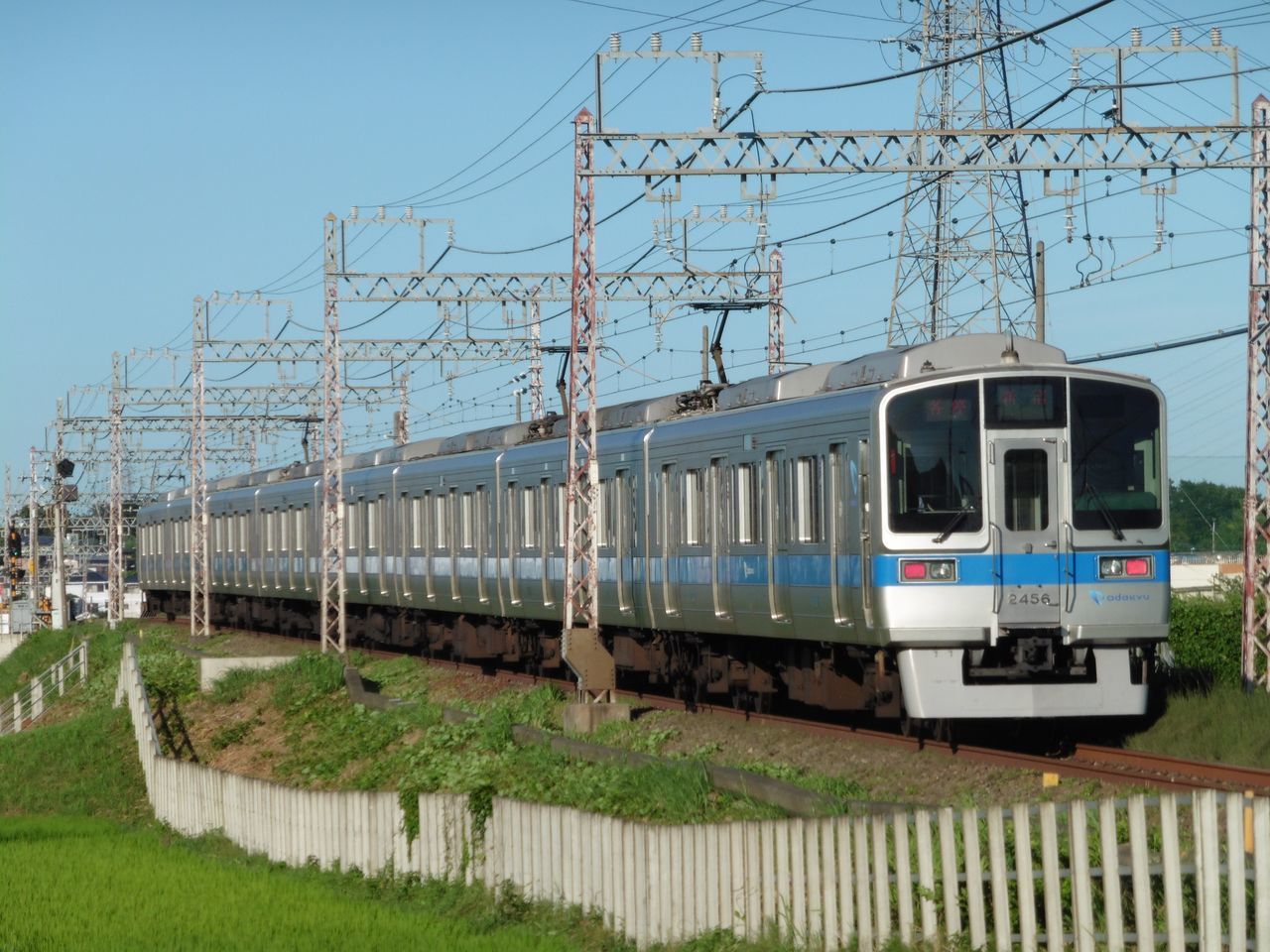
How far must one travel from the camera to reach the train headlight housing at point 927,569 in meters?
15.1

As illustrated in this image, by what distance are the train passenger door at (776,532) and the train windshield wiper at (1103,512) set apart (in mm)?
2979

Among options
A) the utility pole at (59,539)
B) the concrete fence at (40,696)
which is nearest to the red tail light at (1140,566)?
the concrete fence at (40,696)

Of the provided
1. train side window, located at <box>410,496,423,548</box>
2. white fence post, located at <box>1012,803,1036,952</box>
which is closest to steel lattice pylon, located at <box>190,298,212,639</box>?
train side window, located at <box>410,496,423,548</box>

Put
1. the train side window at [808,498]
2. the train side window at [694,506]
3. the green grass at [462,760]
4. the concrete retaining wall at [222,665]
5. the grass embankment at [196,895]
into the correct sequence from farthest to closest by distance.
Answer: the concrete retaining wall at [222,665] → the train side window at [694,506] → the train side window at [808,498] → the green grass at [462,760] → the grass embankment at [196,895]

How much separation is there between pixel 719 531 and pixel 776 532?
61.5 inches

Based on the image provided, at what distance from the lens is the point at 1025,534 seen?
599 inches

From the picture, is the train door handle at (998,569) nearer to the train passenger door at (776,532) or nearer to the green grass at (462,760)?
the train passenger door at (776,532)

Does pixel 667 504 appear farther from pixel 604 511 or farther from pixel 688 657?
pixel 604 511

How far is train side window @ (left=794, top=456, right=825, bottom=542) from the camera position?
16688mm

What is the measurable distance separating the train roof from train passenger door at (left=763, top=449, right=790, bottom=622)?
772 mm

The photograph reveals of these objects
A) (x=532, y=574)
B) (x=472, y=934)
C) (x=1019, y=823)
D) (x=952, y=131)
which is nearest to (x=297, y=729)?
(x=532, y=574)

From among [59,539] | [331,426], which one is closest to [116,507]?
→ [59,539]

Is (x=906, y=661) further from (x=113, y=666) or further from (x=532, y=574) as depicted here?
(x=113, y=666)

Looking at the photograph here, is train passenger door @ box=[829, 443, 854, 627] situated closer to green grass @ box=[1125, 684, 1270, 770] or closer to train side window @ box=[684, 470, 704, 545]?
green grass @ box=[1125, 684, 1270, 770]
